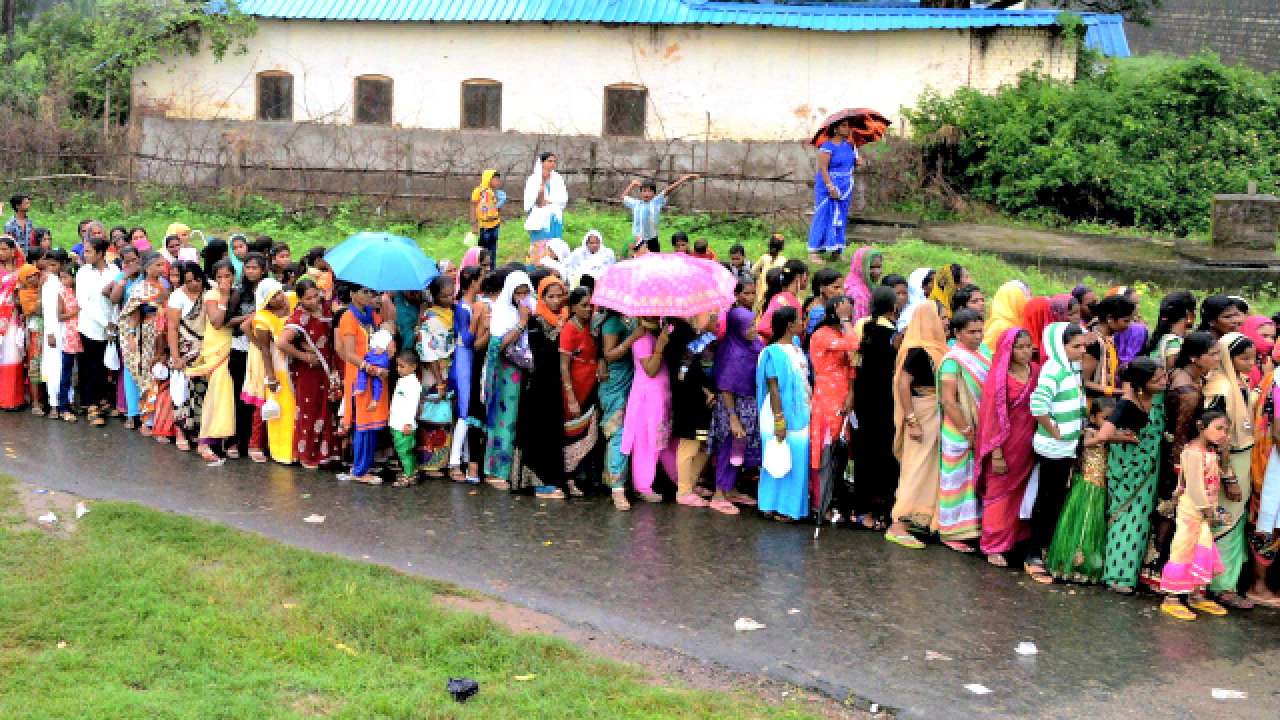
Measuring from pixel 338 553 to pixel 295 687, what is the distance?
1.98m

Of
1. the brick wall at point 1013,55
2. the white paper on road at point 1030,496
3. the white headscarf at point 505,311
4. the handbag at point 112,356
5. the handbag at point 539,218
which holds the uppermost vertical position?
the brick wall at point 1013,55

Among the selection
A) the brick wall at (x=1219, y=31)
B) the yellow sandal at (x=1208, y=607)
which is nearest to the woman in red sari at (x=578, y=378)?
the yellow sandal at (x=1208, y=607)

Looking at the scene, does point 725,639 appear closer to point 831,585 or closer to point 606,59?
point 831,585

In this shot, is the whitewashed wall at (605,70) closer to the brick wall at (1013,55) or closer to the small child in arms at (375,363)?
the brick wall at (1013,55)

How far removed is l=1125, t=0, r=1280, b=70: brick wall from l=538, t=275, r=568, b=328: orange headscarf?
24.3 m

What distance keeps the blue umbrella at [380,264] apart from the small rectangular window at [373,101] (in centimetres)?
1263

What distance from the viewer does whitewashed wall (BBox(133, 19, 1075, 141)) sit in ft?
65.4

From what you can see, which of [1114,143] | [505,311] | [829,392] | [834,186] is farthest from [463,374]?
[1114,143]

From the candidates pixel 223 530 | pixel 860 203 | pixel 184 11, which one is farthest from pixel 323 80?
pixel 223 530

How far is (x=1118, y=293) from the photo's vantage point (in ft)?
29.1

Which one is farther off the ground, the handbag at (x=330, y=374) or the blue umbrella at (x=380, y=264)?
the blue umbrella at (x=380, y=264)

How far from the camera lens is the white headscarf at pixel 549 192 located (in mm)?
14430

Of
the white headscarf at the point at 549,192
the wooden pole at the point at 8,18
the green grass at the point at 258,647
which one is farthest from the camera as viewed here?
the wooden pole at the point at 8,18

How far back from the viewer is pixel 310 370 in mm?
9922
